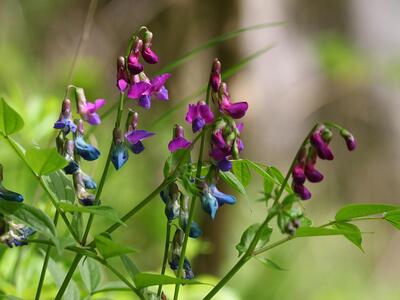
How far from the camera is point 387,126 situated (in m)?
6.46

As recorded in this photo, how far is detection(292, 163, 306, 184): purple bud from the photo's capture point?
3.02 feet

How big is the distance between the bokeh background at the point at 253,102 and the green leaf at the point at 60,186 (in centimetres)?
43

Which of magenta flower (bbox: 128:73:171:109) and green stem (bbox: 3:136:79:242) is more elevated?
magenta flower (bbox: 128:73:171:109)

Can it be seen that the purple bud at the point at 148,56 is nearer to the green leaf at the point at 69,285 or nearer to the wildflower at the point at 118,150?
the wildflower at the point at 118,150

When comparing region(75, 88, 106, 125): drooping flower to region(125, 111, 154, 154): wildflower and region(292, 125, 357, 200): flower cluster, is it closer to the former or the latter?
region(125, 111, 154, 154): wildflower

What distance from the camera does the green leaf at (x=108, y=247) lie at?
0.85 meters

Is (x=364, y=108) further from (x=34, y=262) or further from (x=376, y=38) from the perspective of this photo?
(x=34, y=262)

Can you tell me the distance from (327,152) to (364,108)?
565 centimetres

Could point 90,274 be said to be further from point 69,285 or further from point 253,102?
point 253,102

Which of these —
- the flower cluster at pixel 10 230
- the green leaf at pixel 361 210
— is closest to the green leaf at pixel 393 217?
the green leaf at pixel 361 210

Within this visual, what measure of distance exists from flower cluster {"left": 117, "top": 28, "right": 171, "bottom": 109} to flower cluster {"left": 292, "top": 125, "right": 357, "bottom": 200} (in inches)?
7.7

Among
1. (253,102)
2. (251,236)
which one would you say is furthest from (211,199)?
(253,102)

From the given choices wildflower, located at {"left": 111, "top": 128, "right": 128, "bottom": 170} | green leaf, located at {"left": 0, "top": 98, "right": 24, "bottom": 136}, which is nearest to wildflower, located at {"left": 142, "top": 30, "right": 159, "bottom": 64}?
wildflower, located at {"left": 111, "top": 128, "right": 128, "bottom": 170}

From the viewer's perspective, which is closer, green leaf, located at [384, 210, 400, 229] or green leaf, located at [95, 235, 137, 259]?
green leaf, located at [95, 235, 137, 259]
